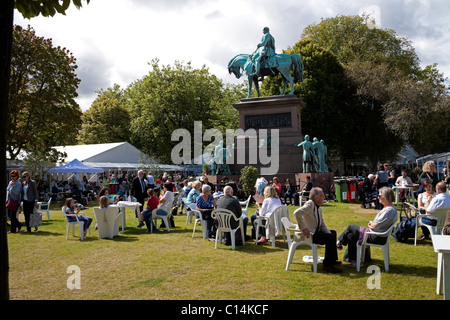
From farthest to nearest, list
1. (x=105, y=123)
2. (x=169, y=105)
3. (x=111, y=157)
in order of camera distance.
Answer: (x=105, y=123) < (x=169, y=105) < (x=111, y=157)

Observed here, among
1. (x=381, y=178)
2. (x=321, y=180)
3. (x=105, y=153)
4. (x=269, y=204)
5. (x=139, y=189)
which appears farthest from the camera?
(x=105, y=153)

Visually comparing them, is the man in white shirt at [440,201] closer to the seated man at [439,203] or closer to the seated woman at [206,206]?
the seated man at [439,203]

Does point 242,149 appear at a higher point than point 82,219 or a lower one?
higher

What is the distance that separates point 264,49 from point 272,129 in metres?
4.97

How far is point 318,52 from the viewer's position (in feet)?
97.9

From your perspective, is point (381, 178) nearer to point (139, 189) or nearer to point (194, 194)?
point (194, 194)

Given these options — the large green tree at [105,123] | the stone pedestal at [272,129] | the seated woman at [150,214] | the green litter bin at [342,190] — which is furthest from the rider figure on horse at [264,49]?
the large green tree at [105,123]

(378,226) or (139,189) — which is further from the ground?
(139,189)

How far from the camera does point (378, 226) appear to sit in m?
5.62

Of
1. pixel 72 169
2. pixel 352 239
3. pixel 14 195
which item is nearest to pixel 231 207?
pixel 352 239

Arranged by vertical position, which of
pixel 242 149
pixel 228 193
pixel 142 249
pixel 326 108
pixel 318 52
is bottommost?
pixel 142 249
